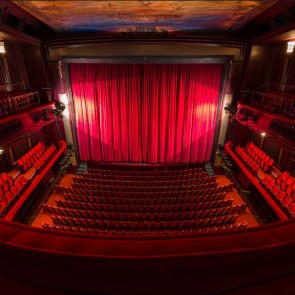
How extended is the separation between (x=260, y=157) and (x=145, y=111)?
14.3 feet

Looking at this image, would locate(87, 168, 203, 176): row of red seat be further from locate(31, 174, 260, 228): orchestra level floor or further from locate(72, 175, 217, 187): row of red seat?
locate(31, 174, 260, 228): orchestra level floor

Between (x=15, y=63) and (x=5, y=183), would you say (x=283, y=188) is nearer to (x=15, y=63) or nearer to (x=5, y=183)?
(x=5, y=183)

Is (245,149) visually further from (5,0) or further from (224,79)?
(5,0)

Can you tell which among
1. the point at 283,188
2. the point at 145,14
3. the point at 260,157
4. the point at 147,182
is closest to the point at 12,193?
the point at 147,182

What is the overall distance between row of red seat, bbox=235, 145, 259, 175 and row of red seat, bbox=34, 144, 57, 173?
6763 millimetres

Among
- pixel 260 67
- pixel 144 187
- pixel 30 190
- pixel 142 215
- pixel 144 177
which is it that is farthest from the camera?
pixel 144 177

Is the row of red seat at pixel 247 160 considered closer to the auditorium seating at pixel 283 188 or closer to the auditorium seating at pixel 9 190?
the auditorium seating at pixel 283 188

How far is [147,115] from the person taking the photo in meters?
8.33

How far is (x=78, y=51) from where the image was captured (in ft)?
23.5

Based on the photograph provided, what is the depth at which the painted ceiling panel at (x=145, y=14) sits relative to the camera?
173 inches

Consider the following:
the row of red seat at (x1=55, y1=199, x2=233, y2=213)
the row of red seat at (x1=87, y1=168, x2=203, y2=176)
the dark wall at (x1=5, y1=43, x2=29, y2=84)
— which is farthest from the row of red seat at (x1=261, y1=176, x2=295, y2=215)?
the dark wall at (x1=5, y1=43, x2=29, y2=84)

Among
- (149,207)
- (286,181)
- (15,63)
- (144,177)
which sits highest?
(15,63)

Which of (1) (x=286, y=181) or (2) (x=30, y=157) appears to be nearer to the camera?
(1) (x=286, y=181)

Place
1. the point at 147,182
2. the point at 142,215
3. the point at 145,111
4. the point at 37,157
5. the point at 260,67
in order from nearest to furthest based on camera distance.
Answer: the point at 142,215, the point at 147,182, the point at 260,67, the point at 37,157, the point at 145,111
